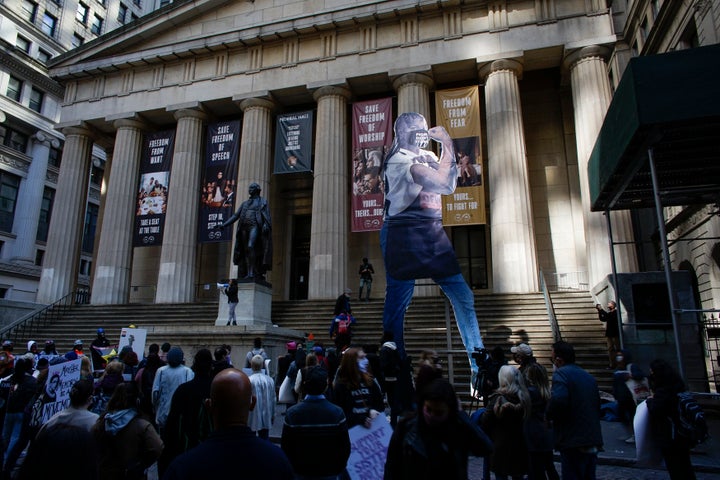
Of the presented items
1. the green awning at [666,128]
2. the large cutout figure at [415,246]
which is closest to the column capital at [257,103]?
the large cutout figure at [415,246]

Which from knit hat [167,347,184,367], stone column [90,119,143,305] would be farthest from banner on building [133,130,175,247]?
knit hat [167,347,184,367]

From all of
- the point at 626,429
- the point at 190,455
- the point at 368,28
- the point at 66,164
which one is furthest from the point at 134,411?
the point at 66,164

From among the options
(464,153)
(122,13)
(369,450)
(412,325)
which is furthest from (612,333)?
Answer: (122,13)

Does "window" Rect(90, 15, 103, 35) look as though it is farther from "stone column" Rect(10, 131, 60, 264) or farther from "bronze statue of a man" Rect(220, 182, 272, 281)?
"bronze statue of a man" Rect(220, 182, 272, 281)

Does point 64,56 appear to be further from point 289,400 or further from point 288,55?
point 289,400

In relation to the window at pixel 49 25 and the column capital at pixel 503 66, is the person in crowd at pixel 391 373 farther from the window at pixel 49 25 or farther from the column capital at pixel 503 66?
the window at pixel 49 25

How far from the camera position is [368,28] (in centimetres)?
2498

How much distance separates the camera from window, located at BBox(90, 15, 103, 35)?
48812 mm

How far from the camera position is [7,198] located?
40.1m

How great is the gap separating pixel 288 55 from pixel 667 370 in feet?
80.6

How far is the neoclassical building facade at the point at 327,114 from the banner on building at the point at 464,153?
979 millimetres

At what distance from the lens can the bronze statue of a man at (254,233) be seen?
15969 mm

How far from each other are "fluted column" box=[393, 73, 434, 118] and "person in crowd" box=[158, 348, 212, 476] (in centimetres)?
2015

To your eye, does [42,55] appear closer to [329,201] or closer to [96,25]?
[96,25]
